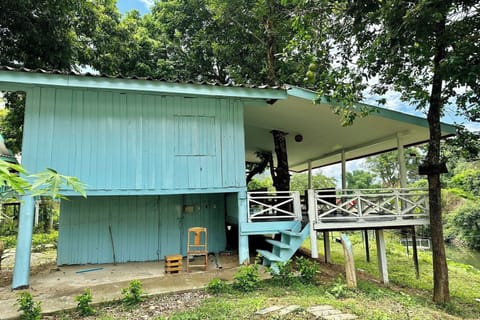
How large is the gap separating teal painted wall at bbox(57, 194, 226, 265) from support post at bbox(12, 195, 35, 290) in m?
1.92

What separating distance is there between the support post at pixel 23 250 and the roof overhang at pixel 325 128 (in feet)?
17.0

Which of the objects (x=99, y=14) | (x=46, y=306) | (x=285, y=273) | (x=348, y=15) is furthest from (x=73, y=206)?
(x=348, y=15)

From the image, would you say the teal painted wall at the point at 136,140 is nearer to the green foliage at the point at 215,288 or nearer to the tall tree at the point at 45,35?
the green foliage at the point at 215,288

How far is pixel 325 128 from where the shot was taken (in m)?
8.45

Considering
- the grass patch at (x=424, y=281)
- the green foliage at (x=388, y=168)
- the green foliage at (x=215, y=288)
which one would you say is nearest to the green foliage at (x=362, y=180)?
the green foliage at (x=388, y=168)

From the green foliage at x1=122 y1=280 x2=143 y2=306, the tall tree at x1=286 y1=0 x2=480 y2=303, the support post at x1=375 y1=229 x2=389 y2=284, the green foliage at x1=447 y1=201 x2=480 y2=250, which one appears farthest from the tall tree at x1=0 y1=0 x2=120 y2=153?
the green foliage at x1=447 y1=201 x2=480 y2=250

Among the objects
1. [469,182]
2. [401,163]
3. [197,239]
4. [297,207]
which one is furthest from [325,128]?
[469,182]

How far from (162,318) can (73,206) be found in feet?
16.1

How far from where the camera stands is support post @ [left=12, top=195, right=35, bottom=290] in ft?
16.7

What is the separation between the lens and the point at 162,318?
12.2ft

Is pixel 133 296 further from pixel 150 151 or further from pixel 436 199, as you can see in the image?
pixel 436 199

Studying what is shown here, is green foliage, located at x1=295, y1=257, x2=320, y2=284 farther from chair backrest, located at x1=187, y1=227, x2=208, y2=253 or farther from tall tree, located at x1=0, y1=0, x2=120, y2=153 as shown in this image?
tall tree, located at x1=0, y1=0, x2=120, y2=153

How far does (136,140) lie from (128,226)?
110 inches

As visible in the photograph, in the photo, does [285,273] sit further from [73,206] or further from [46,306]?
[73,206]
